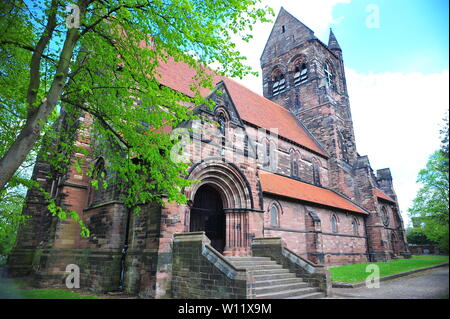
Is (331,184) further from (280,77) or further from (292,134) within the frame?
(280,77)

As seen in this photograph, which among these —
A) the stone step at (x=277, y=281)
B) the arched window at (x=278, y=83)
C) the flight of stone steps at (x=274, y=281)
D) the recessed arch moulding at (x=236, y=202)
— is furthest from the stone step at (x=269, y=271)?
the arched window at (x=278, y=83)

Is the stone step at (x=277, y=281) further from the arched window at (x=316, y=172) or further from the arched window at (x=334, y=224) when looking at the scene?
the arched window at (x=316, y=172)

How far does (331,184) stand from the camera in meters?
26.0

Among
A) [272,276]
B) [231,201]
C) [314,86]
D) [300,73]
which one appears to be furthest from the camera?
[300,73]

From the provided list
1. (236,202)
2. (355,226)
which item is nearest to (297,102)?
(355,226)

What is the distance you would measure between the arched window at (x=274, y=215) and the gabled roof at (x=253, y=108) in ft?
22.5

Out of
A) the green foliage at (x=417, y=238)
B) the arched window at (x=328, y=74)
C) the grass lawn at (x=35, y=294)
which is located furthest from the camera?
the green foliage at (x=417, y=238)

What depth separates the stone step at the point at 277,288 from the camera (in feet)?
26.6

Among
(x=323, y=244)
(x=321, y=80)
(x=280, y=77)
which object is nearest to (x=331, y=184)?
(x=323, y=244)

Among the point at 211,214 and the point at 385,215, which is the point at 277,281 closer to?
the point at 211,214

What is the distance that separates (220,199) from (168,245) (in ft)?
12.3

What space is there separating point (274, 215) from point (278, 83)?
2216 centimetres

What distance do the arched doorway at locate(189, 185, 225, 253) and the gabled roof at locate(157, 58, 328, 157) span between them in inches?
300

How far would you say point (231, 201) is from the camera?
1147 cm
